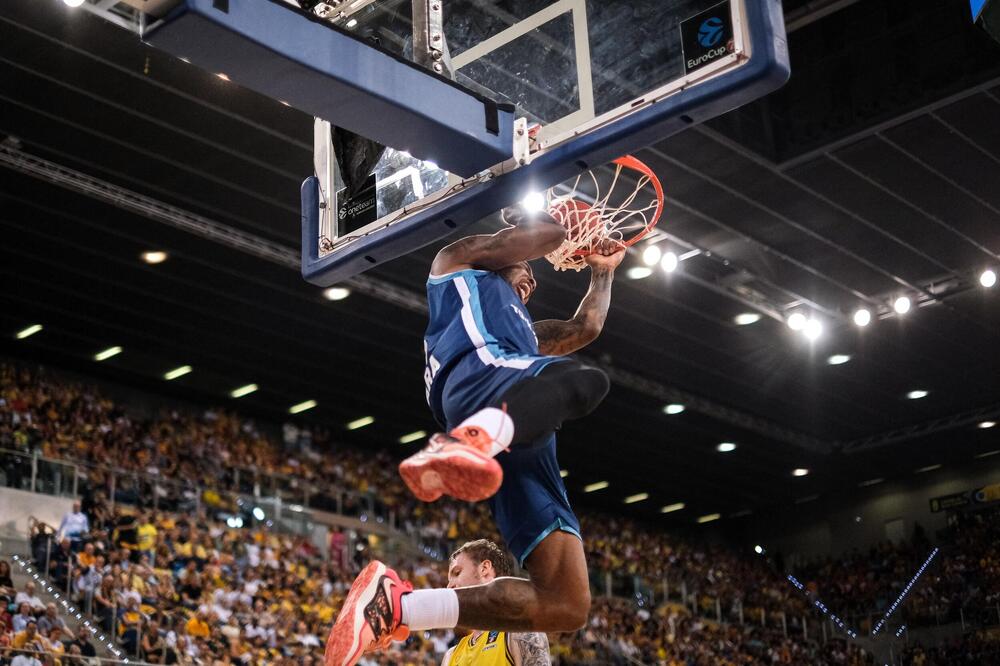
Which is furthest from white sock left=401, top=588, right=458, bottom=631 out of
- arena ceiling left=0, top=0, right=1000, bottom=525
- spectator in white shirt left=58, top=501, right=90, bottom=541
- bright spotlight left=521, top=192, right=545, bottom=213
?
spectator in white shirt left=58, top=501, right=90, bottom=541

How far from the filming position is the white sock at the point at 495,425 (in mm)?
4867

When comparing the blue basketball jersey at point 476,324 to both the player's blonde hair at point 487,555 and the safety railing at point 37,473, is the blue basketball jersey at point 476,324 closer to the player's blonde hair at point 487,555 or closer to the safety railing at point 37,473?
the player's blonde hair at point 487,555

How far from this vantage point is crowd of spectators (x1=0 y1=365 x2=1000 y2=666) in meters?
17.2

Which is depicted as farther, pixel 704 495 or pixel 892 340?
pixel 704 495

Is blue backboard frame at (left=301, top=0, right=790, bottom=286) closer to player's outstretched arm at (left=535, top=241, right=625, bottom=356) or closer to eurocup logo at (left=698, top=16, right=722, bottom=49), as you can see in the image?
eurocup logo at (left=698, top=16, right=722, bottom=49)

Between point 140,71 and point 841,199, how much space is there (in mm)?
9901

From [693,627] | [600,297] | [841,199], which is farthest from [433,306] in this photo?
[693,627]

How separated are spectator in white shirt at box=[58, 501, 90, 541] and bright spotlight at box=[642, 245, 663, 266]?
29.4ft

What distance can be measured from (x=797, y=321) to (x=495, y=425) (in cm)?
1849

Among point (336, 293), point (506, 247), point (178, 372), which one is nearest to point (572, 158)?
point (506, 247)

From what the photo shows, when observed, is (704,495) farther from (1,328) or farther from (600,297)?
(600,297)

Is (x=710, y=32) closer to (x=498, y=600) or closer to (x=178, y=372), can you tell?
(x=498, y=600)

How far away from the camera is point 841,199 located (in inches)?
741

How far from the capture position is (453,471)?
15.2ft
